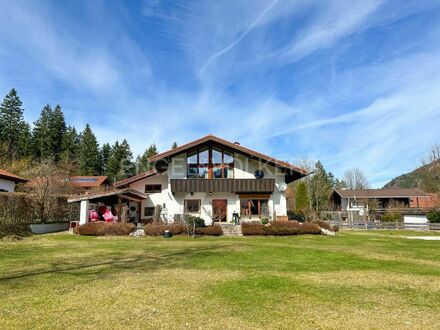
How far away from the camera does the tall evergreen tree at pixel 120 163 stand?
68.3 metres

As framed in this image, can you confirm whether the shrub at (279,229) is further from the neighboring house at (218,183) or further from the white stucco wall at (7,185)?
the white stucco wall at (7,185)

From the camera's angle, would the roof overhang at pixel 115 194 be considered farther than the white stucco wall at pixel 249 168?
No

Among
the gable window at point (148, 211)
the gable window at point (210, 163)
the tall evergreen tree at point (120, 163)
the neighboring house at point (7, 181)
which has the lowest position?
the gable window at point (148, 211)

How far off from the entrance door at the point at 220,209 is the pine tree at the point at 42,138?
46875 millimetres

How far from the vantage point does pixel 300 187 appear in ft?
140

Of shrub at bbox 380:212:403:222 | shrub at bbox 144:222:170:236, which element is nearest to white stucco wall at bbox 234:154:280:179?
shrub at bbox 144:222:170:236

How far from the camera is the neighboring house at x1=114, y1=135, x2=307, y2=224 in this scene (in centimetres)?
2492

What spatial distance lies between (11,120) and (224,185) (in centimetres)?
5767

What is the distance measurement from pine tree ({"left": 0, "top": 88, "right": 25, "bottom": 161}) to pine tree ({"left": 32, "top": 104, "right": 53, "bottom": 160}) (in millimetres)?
2806

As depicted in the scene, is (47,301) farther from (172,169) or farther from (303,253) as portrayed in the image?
(172,169)

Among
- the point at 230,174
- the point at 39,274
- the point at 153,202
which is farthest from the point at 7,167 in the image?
the point at 39,274

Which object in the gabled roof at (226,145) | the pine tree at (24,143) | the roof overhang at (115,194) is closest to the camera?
the roof overhang at (115,194)

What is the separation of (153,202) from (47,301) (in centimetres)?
2022

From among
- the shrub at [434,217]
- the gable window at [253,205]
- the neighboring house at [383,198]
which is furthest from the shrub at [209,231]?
the neighboring house at [383,198]
